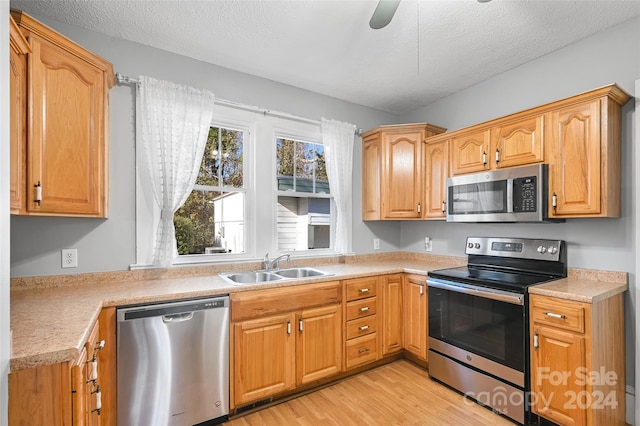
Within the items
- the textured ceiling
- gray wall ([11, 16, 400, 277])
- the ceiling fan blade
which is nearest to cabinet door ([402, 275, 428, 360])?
the textured ceiling

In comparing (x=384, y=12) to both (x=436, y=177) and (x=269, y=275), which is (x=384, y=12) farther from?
(x=269, y=275)

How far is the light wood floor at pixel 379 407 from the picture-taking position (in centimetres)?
220

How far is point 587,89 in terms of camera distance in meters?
2.41

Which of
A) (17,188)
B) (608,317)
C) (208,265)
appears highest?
(17,188)

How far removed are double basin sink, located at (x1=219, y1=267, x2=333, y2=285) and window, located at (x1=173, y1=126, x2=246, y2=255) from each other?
287 millimetres

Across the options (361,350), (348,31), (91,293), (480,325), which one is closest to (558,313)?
(480,325)

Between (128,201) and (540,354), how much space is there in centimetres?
304

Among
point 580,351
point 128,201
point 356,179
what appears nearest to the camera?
point 580,351

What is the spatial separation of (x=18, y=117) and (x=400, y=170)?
2946mm

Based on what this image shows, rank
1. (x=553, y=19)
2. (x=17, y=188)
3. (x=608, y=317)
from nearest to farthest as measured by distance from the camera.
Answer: (x=17, y=188), (x=608, y=317), (x=553, y=19)

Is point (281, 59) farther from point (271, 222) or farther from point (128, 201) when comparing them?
point (128, 201)

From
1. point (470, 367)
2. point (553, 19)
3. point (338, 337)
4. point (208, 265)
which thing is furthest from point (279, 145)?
point (470, 367)

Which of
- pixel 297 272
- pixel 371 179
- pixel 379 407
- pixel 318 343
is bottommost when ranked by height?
pixel 379 407

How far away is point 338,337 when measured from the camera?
8.75ft
